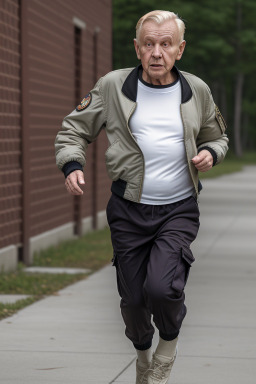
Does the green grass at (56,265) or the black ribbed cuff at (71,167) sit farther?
the green grass at (56,265)

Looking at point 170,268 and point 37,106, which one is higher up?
point 37,106

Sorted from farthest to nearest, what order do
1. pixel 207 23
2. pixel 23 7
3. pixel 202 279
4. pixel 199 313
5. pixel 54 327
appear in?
pixel 207 23, pixel 23 7, pixel 202 279, pixel 199 313, pixel 54 327

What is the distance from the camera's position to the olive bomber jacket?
5.21m

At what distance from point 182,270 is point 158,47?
107 centimetres

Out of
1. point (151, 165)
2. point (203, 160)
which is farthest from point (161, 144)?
point (203, 160)

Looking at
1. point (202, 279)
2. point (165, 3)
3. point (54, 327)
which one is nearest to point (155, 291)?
point (54, 327)

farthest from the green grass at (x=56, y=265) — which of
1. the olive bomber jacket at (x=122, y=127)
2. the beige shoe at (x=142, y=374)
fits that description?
the olive bomber jacket at (x=122, y=127)

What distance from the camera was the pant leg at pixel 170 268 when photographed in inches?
201

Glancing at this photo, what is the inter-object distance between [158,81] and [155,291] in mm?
1032

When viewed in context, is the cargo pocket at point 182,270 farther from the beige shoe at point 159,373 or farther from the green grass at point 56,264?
the green grass at point 56,264

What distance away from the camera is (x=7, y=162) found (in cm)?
1098

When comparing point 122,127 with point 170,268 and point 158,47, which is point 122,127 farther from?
point 170,268

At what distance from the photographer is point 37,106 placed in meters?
12.5

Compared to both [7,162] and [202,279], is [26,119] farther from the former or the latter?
[202,279]
